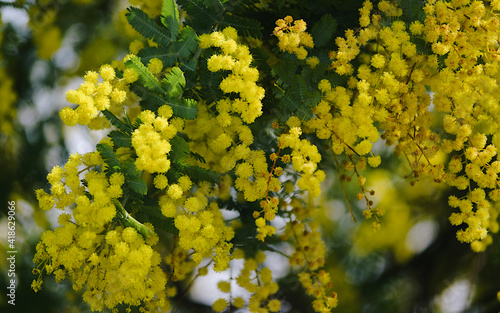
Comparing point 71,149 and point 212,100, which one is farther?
point 71,149

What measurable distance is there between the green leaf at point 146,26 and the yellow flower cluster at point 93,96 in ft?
0.33

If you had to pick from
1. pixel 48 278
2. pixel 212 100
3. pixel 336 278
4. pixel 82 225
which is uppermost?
pixel 336 278

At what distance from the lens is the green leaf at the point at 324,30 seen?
0.90 metres

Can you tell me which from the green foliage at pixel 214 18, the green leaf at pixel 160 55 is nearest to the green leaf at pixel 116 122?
the green leaf at pixel 160 55

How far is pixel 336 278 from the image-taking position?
1243mm

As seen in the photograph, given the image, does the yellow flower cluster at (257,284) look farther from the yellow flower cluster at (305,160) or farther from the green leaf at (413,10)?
the green leaf at (413,10)

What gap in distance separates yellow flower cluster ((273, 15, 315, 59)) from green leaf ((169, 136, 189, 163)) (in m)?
0.26

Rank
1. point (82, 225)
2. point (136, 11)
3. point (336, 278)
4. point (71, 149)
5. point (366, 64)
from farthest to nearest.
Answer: point (336, 278)
point (71, 149)
point (366, 64)
point (136, 11)
point (82, 225)

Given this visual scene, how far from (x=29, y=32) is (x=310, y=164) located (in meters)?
0.92

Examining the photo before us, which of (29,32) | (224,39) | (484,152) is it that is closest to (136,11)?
(224,39)

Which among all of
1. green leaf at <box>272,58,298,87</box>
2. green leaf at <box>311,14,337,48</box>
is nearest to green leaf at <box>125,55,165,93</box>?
green leaf at <box>272,58,298,87</box>

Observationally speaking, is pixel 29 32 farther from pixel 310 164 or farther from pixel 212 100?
pixel 310 164

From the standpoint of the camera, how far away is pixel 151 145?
695 millimetres

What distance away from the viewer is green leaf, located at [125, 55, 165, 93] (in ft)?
2.41
